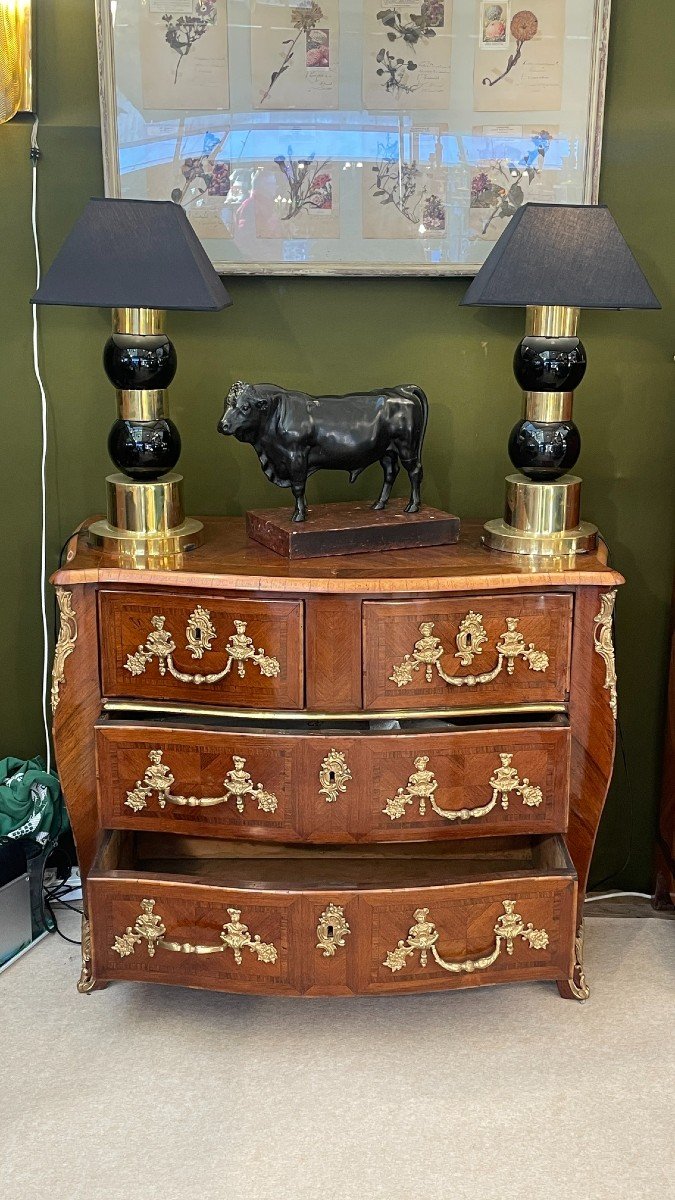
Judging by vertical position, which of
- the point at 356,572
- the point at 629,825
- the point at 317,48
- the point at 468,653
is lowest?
the point at 629,825

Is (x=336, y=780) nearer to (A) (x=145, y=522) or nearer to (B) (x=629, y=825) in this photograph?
(A) (x=145, y=522)

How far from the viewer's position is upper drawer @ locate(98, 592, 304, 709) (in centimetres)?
183

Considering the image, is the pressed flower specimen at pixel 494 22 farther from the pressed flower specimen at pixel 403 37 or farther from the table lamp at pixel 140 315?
the table lamp at pixel 140 315

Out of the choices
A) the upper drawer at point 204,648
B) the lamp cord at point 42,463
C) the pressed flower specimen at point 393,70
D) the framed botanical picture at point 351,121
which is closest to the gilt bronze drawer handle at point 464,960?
the upper drawer at point 204,648

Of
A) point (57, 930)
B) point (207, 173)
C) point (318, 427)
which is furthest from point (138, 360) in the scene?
point (57, 930)

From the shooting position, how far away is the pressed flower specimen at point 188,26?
2051 mm

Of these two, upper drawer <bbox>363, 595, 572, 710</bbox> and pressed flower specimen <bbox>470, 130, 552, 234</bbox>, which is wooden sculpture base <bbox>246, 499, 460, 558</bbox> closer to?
upper drawer <bbox>363, 595, 572, 710</bbox>

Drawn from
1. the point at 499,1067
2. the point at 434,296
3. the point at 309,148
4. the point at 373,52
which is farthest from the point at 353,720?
the point at 373,52

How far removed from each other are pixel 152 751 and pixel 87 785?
148 millimetres

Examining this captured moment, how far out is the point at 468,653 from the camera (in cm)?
186

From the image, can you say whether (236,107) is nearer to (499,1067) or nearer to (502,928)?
(502,928)

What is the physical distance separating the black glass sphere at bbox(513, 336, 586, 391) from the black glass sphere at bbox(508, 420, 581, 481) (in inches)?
2.6

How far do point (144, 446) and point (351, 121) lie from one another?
752mm

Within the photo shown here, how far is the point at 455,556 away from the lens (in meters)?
1.92
